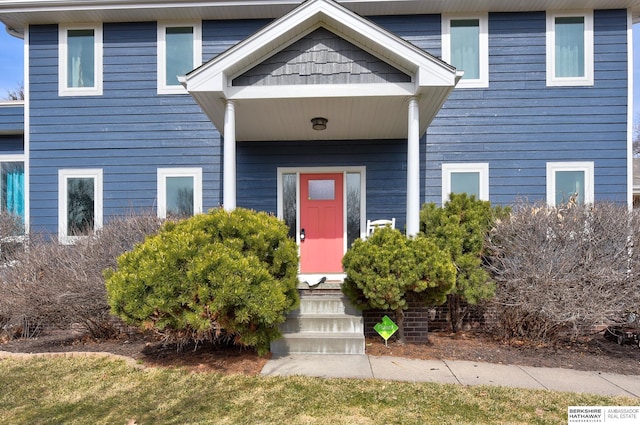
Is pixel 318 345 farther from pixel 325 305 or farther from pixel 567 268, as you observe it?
pixel 567 268

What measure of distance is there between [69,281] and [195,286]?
2.48 metres

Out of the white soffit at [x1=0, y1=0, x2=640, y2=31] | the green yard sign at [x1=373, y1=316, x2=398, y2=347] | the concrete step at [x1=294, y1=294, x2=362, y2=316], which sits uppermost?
the white soffit at [x1=0, y1=0, x2=640, y2=31]

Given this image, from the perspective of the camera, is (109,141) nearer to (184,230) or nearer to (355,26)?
(184,230)

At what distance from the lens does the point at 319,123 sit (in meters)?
6.55

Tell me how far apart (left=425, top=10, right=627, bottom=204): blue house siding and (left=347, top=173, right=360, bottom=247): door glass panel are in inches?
53.6

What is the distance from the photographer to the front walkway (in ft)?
13.7

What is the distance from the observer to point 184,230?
15.0 ft

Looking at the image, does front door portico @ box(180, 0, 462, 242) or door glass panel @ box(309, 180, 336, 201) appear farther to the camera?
door glass panel @ box(309, 180, 336, 201)

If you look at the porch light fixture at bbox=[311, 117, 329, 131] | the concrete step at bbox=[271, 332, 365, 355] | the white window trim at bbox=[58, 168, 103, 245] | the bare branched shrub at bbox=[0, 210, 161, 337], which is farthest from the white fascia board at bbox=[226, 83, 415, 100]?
the white window trim at bbox=[58, 168, 103, 245]

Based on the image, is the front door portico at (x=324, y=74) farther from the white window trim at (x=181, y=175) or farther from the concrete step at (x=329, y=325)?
the white window trim at (x=181, y=175)

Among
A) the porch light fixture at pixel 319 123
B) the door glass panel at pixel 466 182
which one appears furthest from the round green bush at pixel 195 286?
the door glass panel at pixel 466 182

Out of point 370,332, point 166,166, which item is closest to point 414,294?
point 370,332

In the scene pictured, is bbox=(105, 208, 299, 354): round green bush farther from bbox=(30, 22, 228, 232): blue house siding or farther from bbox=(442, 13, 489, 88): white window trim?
bbox=(442, 13, 489, 88): white window trim

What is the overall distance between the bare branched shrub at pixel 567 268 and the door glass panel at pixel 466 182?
206 cm
